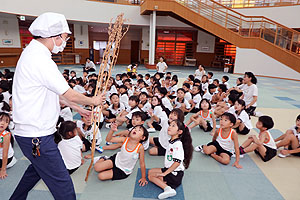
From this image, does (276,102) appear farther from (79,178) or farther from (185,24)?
(185,24)

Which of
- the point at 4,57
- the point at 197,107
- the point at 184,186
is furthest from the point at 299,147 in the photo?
the point at 4,57

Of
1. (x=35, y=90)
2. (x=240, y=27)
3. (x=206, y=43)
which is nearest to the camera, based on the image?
(x=35, y=90)

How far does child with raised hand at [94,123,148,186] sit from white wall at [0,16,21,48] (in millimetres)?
14639

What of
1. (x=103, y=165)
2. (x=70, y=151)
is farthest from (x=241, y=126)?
(x=70, y=151)

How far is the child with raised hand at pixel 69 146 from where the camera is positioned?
296 cm

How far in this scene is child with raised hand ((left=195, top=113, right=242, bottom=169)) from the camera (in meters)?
3.39

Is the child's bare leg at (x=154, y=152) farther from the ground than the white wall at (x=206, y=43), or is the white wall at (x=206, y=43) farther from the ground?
the white wall at (x=206, y=43)

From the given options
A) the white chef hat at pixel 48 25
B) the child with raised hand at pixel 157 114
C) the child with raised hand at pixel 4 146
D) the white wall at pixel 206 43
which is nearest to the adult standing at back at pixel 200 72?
the child with raised hand at pixel 157 114

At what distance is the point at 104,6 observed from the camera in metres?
14.4

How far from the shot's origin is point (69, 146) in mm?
2963

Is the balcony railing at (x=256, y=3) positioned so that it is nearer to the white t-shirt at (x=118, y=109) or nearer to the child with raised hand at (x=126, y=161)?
the white t-shirt at (x=118, y=109)

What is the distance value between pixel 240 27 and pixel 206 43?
6.22 m

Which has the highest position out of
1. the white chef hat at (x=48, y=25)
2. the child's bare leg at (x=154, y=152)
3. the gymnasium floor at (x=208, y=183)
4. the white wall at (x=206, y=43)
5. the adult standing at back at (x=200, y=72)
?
the white wall at (x=206, y=43)

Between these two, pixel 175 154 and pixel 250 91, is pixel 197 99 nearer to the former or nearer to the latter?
pixel 250 91
